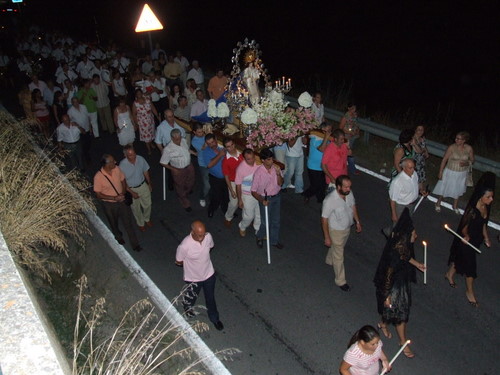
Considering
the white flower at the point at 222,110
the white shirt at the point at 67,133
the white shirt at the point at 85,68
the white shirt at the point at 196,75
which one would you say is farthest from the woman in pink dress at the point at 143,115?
the white shirt at the point at 85,68

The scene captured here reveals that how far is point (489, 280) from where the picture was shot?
6949 mm

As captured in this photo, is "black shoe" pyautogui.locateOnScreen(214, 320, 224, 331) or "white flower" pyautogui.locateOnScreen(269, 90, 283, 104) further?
"white flower" pyautogui.locateOnScreen(269, 90, 283, 104)

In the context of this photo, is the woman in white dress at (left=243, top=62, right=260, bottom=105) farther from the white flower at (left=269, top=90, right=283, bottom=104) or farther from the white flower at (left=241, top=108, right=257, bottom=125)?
the white flower at (left=241, top=108, right=257, bottom=125)

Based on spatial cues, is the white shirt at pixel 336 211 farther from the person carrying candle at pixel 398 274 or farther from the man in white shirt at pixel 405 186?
the man in white shirt at pixel 405 186

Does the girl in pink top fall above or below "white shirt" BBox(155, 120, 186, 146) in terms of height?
below

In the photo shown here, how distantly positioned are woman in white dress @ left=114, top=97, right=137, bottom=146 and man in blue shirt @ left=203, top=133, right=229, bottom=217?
121 inches

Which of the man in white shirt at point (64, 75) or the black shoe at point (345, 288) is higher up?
the man in white shirt at point (64, 75)

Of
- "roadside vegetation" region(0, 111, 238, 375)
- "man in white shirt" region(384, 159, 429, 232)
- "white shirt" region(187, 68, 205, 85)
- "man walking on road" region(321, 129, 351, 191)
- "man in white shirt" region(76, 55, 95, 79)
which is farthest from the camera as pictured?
"man in white shirt" region(76, 55, 95, 79)

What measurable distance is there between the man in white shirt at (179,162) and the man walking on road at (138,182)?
0.63 meters

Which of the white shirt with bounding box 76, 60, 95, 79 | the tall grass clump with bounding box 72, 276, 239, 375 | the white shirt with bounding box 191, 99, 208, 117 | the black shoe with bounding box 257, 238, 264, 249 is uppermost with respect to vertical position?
the white shirt with bounding box 76, 60, 95, 79

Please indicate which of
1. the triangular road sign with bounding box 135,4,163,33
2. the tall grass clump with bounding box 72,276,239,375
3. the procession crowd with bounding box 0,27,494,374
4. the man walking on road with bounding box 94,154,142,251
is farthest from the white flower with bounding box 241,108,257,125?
the triangular road sign with bounding box 135,4,163,33

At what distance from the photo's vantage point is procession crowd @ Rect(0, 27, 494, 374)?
5676mm

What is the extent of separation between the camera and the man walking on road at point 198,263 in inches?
230

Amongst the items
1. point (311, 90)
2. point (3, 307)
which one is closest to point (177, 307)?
point (3, 307)
